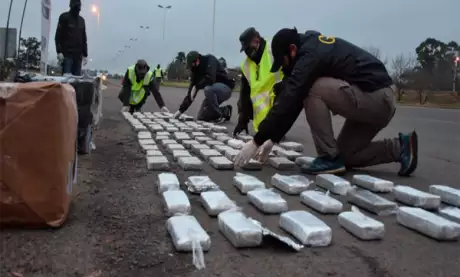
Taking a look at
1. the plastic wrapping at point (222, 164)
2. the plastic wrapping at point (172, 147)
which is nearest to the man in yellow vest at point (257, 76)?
the plastic wrapping at point (172, 147)

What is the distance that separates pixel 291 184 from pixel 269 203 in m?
0.53

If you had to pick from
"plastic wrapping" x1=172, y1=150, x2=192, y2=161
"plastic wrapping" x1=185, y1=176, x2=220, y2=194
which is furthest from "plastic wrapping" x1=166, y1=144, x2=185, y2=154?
"plastic wrapping" x1=185, y1=176, x2=220, y2=194

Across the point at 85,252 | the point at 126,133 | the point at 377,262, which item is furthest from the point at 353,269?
the point at 126,133

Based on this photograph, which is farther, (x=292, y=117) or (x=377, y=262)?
(x=292, y=117)

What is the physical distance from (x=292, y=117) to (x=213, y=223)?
138 cm

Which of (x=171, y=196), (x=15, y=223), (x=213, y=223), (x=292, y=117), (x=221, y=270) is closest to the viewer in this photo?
(x=221, y=270)

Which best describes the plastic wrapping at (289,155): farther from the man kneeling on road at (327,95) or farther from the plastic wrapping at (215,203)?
the plastic wrapping at (215,203)

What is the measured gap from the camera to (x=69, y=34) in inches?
293

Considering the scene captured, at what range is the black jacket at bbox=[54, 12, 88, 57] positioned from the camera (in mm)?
7426

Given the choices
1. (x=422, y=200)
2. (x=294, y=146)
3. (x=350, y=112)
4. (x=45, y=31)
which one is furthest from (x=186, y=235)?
(x=45, y=31)

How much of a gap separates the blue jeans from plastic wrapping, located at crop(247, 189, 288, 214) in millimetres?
5864

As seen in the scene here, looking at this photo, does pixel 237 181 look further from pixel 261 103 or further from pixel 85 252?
pixel 261 103

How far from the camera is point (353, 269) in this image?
1803mm

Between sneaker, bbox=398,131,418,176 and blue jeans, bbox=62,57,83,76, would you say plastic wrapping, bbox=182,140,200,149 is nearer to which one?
sneaker, bbox=398,131,418,176
